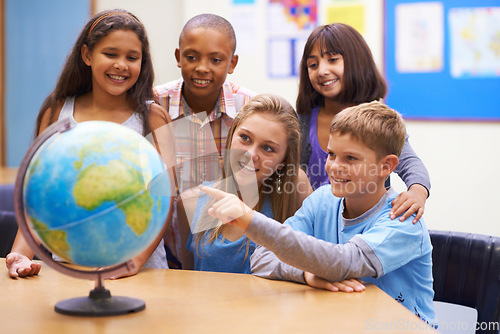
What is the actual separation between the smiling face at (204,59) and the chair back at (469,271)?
105 centimetres

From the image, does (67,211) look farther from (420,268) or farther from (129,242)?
(420,268)

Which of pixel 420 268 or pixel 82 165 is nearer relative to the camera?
pixel 82 165

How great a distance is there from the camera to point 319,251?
4.41 ft

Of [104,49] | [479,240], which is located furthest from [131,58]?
[479,240]

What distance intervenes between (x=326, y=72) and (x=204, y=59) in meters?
0.50

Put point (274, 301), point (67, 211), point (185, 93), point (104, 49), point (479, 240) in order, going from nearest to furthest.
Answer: point (67, 211), point (274, 301), point (479, 240), point (104, 49), point (185, 93)

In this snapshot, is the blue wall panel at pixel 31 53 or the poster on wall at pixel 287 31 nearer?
the poster on wall at pixel 287 31

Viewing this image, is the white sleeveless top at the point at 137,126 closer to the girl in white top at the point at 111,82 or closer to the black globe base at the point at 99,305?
the girl in white top at the point at 111,82

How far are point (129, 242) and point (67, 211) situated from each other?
0.13 meters

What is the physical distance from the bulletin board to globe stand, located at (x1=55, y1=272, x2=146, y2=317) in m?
3.16

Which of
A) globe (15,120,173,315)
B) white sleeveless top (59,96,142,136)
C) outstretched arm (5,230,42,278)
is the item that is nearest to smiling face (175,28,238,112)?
white sleeveless top (59,96,142,136)

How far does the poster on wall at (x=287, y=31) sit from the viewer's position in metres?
4.22

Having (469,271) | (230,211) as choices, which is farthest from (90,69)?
(469,271)

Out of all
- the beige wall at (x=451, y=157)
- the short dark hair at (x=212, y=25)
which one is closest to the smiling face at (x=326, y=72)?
the short dark hair at (x=212, y=25)
